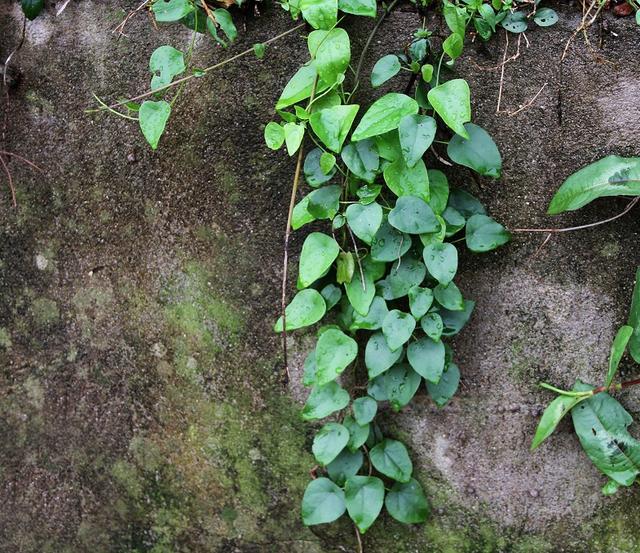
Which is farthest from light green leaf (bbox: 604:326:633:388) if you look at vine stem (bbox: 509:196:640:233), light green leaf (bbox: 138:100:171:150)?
light green leaf (bbox: 138:100:171:150)

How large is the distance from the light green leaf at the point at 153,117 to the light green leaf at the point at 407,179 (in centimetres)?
41

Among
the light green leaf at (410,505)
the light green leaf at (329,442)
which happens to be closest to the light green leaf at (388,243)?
the light green leaf at (329,442)

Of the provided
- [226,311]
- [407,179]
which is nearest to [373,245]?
[407,179]

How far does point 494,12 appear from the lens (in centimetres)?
110

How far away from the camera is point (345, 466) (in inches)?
45.2

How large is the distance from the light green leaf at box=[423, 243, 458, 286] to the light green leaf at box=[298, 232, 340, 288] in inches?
6.3

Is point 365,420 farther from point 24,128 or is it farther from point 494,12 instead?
point 24,128

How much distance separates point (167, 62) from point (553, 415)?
0.93 m

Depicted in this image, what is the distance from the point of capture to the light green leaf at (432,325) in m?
1.05

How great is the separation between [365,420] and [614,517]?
18.6 inches

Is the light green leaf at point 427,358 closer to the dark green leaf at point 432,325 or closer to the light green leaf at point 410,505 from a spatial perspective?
the dark green leaf at point 432,325

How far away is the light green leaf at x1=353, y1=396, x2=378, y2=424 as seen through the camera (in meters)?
1.12

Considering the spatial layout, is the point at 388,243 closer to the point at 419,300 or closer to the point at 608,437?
the point at 419,300

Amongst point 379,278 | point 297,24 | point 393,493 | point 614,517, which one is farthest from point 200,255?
point 614,517
